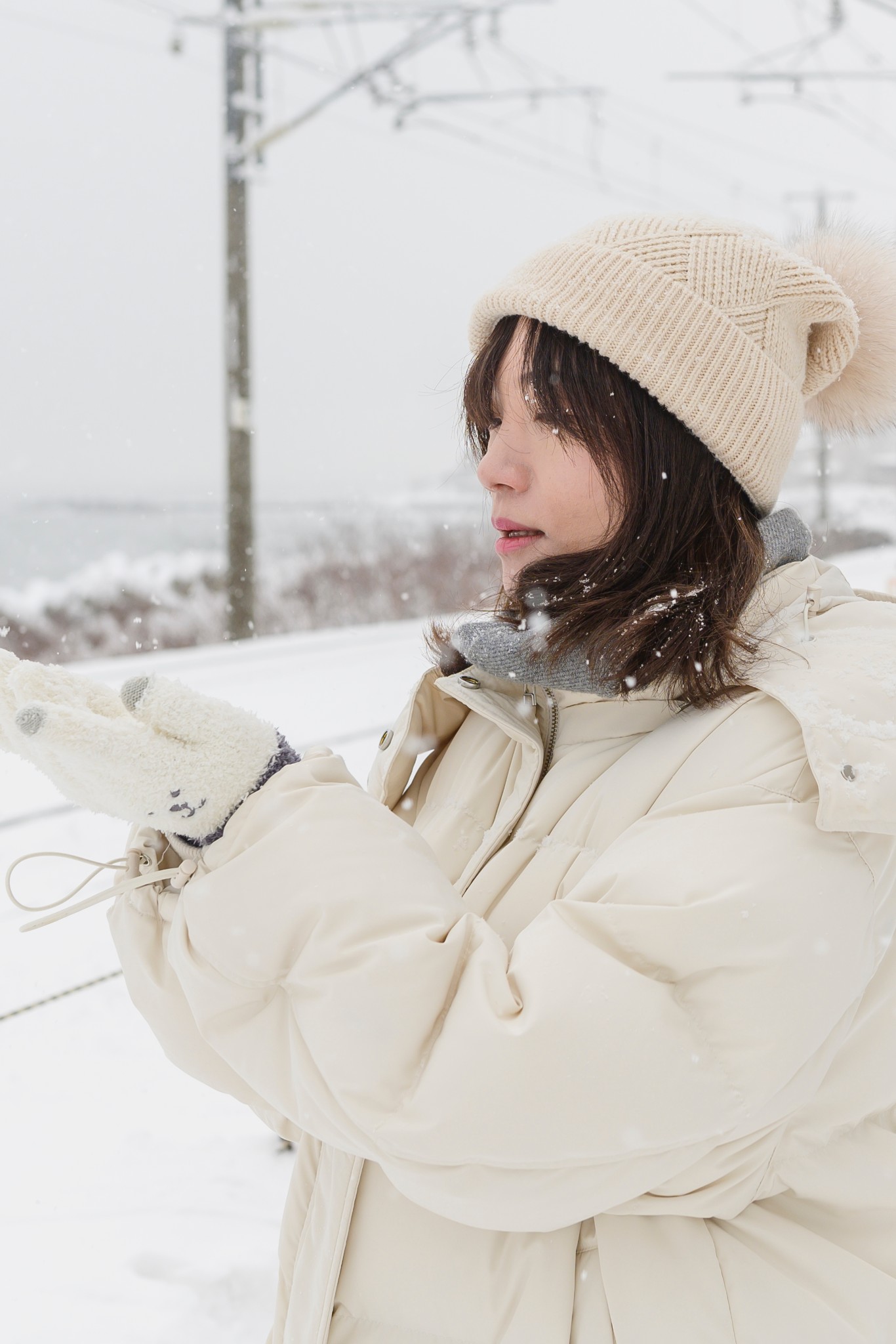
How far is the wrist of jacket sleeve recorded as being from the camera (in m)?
0.80

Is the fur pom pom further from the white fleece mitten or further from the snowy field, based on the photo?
the snowy field

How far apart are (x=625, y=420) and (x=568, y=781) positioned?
1.26 feet

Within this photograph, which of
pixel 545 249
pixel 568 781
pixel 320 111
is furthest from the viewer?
pixel 320 111

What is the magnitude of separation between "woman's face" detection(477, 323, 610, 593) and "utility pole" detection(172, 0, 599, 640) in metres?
6.20

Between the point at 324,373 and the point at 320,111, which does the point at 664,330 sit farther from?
the point at 324,373

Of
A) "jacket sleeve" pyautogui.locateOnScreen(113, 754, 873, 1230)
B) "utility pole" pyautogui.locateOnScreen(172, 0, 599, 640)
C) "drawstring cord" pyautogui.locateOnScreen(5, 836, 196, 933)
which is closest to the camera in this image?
"jacket sleeve" pyautogui.locateOnScreen(113, 754, 873, 1230)

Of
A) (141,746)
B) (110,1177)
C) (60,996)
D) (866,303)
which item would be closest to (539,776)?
(141,746)

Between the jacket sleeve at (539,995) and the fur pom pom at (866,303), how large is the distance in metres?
0.74

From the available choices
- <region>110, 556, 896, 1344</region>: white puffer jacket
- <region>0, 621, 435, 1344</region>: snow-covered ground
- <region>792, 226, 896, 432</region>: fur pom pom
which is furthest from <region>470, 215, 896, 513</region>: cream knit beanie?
<region>0, 621, 435, 1344</region>: snow-covered ground

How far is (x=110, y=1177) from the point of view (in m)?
1.93

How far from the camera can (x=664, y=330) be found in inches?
37.7

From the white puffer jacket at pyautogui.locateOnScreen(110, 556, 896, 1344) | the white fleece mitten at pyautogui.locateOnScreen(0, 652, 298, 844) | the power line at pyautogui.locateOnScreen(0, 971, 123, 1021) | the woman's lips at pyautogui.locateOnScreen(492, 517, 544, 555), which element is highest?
the woman's lips at pyautogui.locateOnScreen(492, 517, 544, 555)

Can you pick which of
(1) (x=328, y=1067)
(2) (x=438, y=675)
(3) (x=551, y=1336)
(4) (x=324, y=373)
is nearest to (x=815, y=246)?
(2) (x=438, y=675)

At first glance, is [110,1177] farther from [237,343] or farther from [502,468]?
[237,343]
